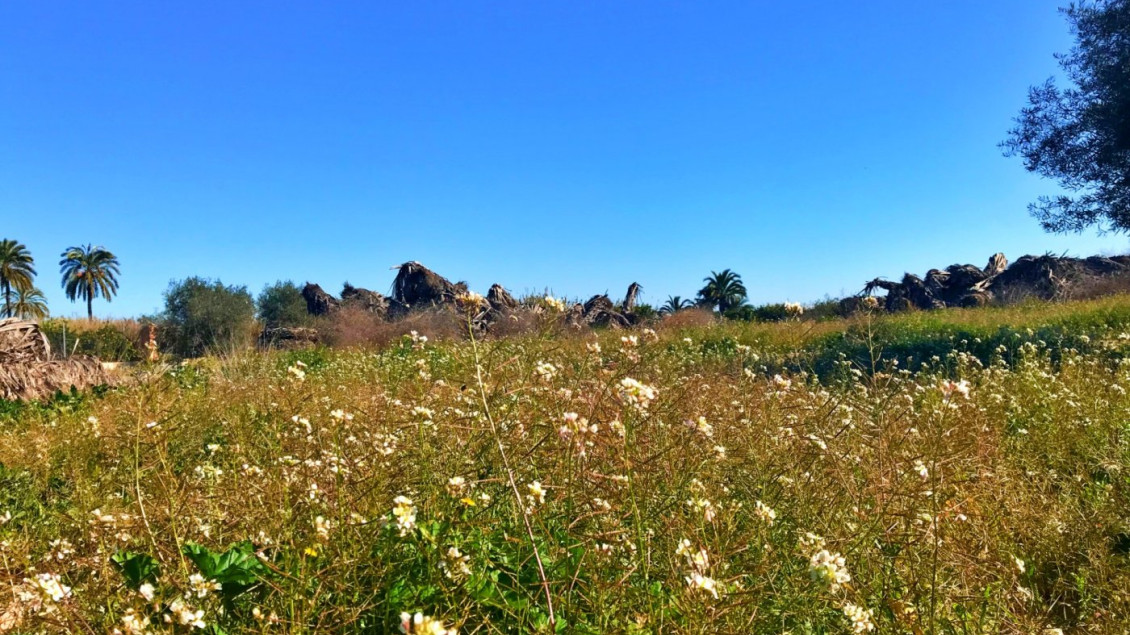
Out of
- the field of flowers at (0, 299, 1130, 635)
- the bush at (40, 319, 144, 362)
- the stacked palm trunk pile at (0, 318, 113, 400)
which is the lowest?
the field of flowers at (0, 299, 1130, 635)

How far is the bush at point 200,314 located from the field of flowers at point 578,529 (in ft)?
83.6

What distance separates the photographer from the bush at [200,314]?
26.4m

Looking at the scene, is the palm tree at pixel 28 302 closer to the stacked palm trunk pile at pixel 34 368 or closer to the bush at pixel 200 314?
the bush at pixel 200 314

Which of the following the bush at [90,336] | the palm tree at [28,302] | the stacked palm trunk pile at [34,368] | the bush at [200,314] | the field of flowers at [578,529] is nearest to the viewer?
the field of flowers at [578,529]

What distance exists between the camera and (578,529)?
1.83 meters

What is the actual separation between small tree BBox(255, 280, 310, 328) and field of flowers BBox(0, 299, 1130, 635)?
28006 mm

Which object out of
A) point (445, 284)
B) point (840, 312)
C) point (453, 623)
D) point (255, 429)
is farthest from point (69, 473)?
point (840, 312)

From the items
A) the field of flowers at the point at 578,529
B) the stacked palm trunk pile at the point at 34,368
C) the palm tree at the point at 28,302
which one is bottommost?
the field of flowers at the point at 578,529

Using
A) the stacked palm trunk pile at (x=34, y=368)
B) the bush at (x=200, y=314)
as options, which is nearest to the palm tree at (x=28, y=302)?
the bush at (x=200, y=314)

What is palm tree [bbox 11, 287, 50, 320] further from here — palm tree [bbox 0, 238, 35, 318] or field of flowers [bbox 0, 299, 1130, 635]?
field of flowers [bbox 0, 299, 1130, 635]

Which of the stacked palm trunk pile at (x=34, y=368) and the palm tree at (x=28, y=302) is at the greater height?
the palm tree at (x=28, y=302)

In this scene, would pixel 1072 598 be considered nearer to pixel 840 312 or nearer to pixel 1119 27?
pixel 1119 27

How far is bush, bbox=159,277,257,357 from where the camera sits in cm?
2641

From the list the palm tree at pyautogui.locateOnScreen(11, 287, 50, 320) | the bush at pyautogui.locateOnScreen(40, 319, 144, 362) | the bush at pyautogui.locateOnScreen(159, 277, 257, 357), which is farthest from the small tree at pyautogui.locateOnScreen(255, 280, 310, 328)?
the palm tree at pyautogui.locateOnScreen(11, 287, 50, 320)
